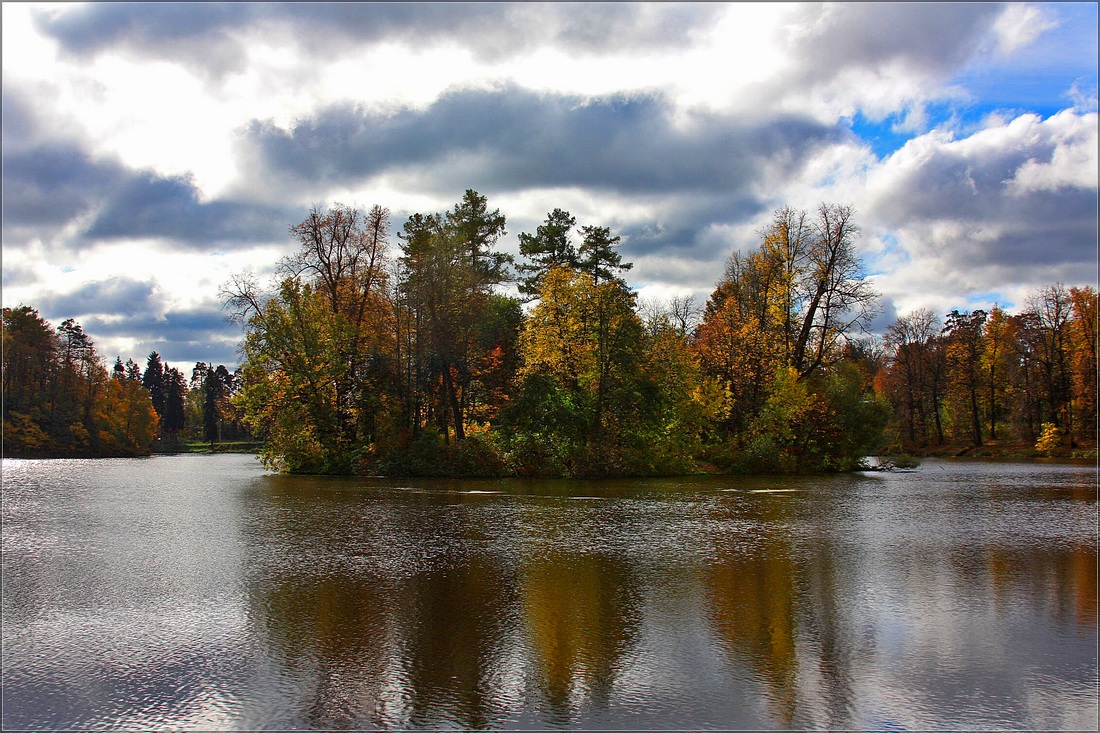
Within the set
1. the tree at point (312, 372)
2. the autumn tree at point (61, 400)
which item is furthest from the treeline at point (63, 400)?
the tree at point (312, 372)

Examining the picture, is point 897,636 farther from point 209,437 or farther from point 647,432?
point 209,437

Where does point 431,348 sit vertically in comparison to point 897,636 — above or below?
above

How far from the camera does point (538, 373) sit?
134 feet

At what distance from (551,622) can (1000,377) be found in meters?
74.6

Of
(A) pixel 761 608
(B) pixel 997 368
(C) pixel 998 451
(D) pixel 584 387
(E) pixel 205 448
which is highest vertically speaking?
(B) pixel 997 368

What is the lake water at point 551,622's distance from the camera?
273 inches

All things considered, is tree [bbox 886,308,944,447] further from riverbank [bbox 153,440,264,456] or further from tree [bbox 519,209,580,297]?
riverbank [bbox 153,440,264,456]

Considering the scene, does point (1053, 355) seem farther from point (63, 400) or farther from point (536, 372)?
point (63, 400)

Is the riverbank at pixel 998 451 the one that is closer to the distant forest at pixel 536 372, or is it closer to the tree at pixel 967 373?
the tree at pixel 967 373

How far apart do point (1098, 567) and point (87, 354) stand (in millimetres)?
96777

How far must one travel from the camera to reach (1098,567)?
14.2 m

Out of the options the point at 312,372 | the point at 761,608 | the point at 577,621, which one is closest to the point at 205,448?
→ the point at 312,372

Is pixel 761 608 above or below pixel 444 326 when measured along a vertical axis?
below

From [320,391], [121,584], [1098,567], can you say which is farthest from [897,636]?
[320,391]
